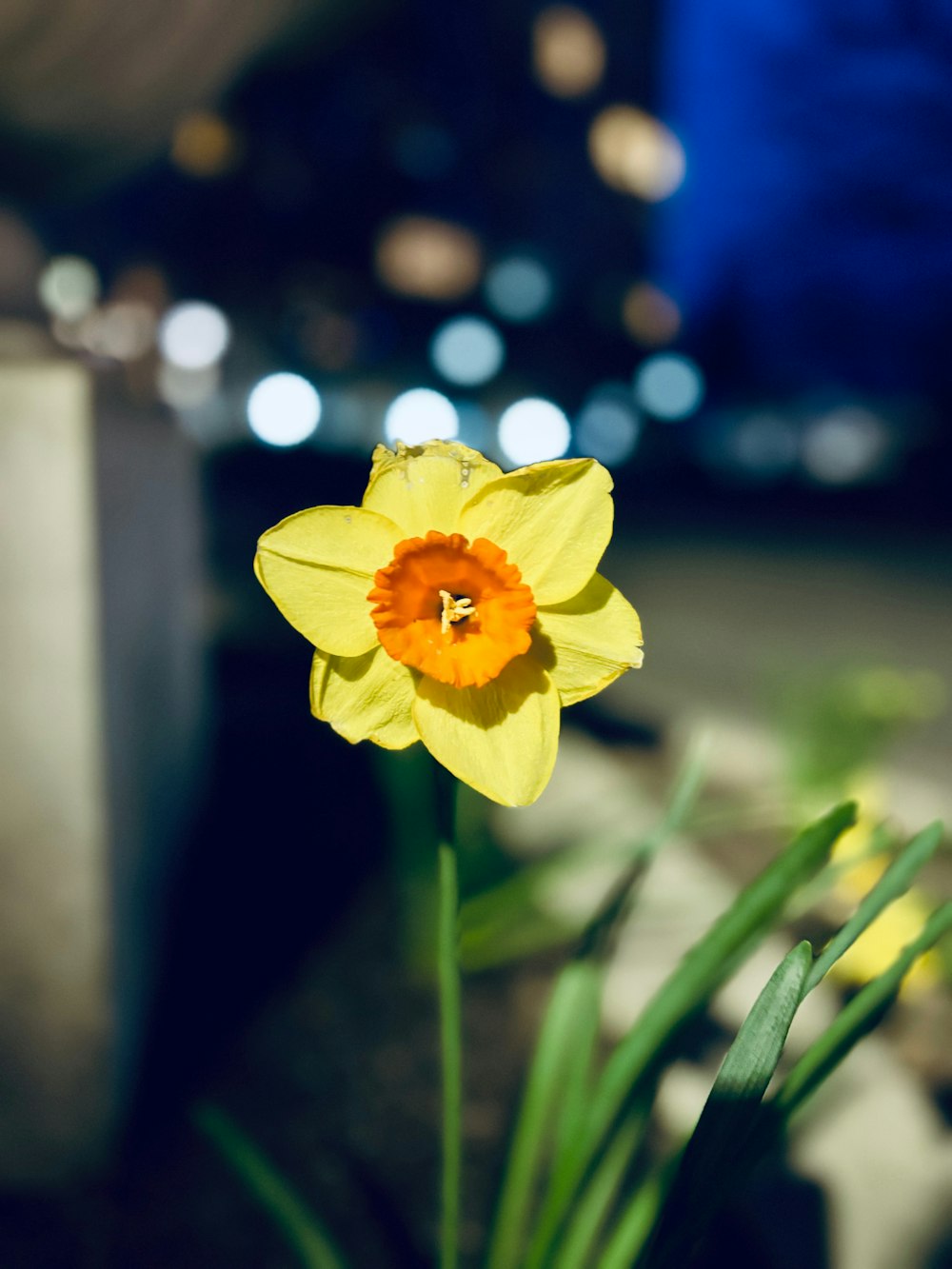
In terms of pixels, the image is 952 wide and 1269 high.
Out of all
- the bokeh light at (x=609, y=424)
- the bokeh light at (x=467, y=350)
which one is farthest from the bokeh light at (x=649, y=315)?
the bokeh light at (x=467, y=350)

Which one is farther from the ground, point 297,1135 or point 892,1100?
point 892,1100

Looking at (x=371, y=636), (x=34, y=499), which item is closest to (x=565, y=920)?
(x=34, y=499)

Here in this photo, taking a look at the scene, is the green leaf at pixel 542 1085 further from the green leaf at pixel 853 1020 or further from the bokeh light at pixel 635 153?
the bokeh light at pixel 635 153

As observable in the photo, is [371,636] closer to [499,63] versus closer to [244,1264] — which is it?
[244,1264]

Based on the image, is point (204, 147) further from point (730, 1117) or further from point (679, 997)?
point (730, 1117)

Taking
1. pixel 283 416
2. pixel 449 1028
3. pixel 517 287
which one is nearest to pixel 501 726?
pixel 449 1028
